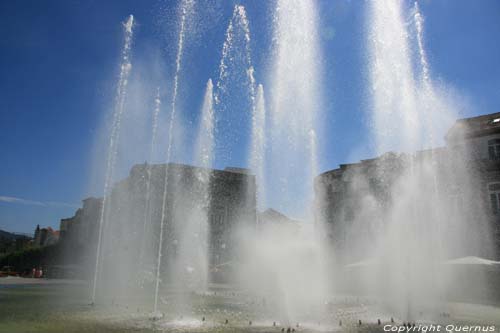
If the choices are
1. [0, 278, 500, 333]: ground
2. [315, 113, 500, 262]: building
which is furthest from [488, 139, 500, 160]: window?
[0, 278, 500, 333]: ground

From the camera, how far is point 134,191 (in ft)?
202

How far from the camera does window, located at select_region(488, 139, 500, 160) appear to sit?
2830 cm

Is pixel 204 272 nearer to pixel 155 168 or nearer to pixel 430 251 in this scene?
pixel 430 251

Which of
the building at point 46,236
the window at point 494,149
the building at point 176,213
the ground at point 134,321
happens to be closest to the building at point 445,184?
the window at point 494,149

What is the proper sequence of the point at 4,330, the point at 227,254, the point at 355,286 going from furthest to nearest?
1. the point at 227,254
2. the point at 355,286
3. the point at 4,330

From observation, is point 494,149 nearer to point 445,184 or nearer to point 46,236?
point 445,184

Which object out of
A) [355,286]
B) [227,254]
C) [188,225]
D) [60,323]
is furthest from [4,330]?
[227,254]

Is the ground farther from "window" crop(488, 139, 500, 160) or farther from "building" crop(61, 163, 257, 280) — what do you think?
"building" crop(61, 163, 257, 280)

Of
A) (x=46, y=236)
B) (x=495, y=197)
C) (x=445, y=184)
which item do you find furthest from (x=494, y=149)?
(x=46, y=236)

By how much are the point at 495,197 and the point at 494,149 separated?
3.79 m

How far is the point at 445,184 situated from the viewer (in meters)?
29.3

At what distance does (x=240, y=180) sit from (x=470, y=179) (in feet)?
142

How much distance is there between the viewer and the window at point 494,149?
2830 cm

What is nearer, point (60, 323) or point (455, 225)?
point (60, 323)
